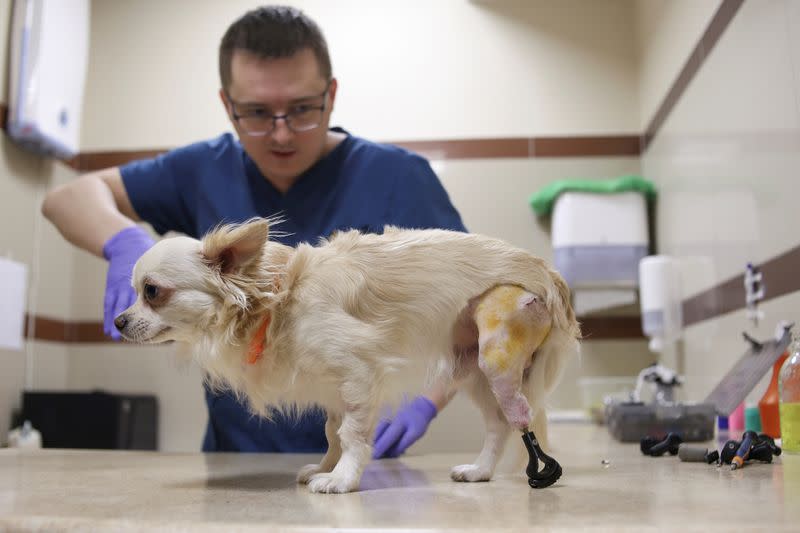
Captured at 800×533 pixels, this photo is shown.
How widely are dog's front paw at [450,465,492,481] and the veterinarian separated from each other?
0.51 meters

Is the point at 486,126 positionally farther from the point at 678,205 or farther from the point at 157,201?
the point at 157,201

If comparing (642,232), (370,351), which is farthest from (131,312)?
(642,232)

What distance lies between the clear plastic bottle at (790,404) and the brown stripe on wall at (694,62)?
1268 mm

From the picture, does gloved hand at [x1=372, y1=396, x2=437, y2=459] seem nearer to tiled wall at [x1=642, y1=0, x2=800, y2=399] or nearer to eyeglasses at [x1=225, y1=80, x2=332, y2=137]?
eyeglasses at [x1=225, y1=80, x2=332, y2=137]

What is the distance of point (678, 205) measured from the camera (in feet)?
9.88

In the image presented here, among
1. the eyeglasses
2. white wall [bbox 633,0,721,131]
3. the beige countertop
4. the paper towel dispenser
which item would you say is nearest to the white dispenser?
white wall [bbox 633,0,721,131]

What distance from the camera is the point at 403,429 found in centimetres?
162

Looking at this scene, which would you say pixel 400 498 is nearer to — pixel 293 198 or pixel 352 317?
pixel 352 317

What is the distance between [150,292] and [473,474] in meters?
0.54

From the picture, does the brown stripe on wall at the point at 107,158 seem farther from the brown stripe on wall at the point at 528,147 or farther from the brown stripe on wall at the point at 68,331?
the brown stripe on wall at the point at 68,331

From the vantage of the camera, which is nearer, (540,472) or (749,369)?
(540,472)

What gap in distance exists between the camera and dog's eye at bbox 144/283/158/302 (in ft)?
3.40

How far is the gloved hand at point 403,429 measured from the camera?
1592 millimetres

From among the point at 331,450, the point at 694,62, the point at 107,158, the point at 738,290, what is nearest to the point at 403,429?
the point at 331,450
